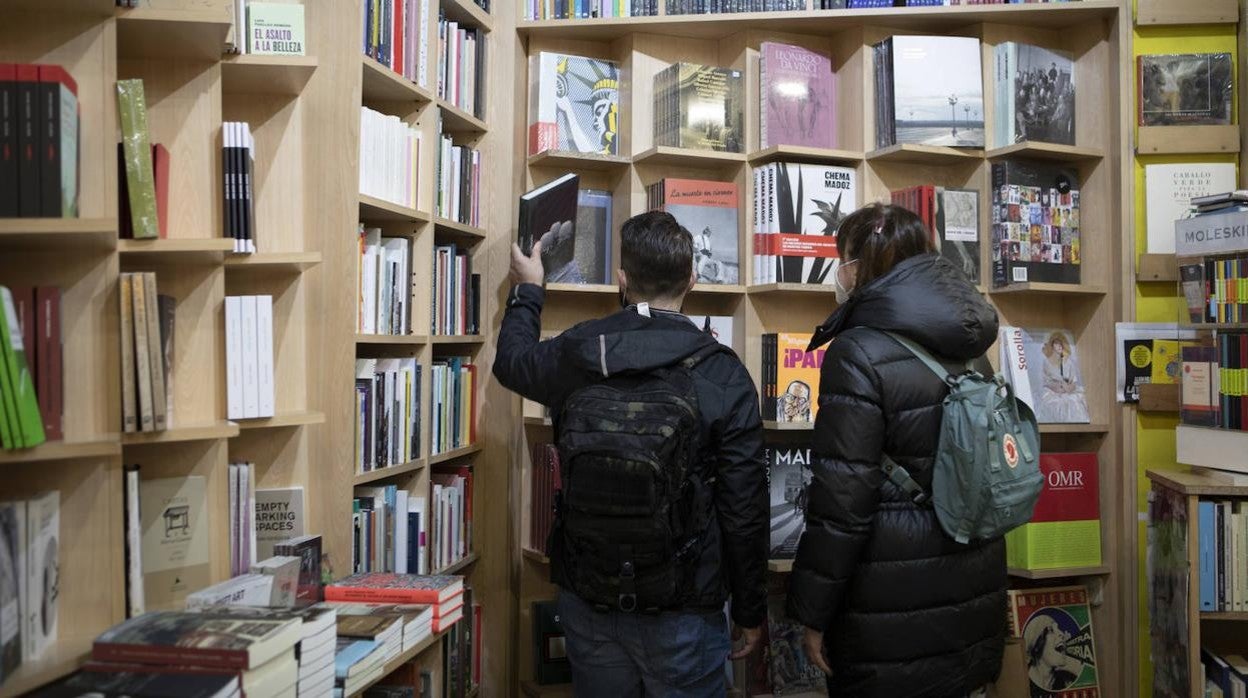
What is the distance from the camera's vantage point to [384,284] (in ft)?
8.17

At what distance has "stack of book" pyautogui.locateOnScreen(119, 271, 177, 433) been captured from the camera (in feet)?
5.30

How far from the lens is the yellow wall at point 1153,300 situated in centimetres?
309

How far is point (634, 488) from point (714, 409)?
28cm

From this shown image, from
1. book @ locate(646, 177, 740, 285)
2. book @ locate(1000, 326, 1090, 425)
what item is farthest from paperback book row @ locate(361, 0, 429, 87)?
book @ locate(1000, 326, 1090, 425)

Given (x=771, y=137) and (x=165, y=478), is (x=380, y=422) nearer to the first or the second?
(x=165, y=478)

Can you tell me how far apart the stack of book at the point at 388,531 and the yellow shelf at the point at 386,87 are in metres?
1.15

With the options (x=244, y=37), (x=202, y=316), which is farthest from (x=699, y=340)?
(x=244, y=37)

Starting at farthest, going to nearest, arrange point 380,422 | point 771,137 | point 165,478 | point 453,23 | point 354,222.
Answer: point 771,137 → point 453,23 → point 380,422 → point 354,222 → point 165,478

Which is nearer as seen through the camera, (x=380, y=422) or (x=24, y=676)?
(x=24, y=676)

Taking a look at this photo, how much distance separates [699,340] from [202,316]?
43.2 inches

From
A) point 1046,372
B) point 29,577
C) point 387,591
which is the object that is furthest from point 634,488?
point 1046,372

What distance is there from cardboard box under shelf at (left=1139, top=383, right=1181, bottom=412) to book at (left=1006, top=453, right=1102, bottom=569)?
0.26 metres

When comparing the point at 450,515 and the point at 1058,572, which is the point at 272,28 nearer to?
the point at 450,515

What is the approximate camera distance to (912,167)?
3.35 metres
